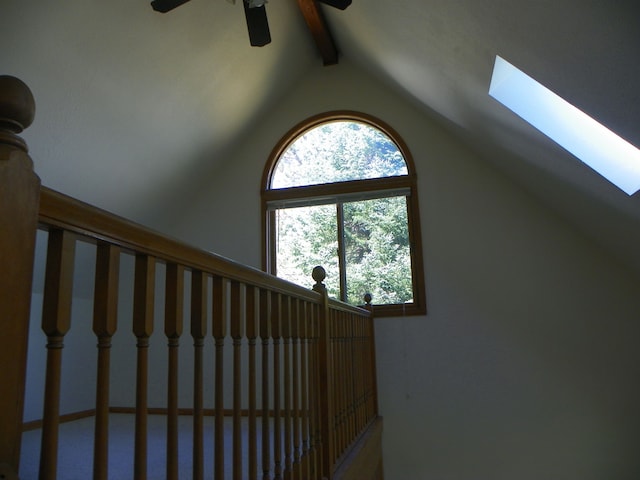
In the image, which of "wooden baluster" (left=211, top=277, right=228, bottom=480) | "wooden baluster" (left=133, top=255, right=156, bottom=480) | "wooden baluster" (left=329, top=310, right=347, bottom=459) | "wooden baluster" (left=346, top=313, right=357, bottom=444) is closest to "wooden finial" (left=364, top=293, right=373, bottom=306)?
"wooden baluster" (left=346, top=313, right=357, bottom=444)

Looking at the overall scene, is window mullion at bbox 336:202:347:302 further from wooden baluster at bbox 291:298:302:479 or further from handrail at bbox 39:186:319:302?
handrail at bbox 39:186:319:302

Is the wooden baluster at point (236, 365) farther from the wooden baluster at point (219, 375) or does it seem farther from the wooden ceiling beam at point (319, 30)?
the wooden ceiling beam at point (319, 30)

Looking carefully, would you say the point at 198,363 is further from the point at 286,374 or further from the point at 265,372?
the point at 286,374

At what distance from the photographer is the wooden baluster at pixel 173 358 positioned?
87cm

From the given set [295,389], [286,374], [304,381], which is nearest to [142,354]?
[286,374]

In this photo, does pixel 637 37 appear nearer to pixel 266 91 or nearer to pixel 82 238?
pixel 82 238

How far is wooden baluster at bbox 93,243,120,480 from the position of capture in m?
0.69

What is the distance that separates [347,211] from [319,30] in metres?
1.57

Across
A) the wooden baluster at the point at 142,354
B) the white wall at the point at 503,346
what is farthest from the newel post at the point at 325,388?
the white wall at the point at 503,346

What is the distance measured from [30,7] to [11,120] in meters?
2.29

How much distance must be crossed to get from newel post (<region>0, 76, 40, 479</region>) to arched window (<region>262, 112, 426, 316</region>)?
357cm

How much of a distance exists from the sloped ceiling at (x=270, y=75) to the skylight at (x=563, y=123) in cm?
7

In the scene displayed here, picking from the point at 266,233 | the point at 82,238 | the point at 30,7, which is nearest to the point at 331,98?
the point at 266,233

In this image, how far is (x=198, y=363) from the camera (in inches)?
37.7
